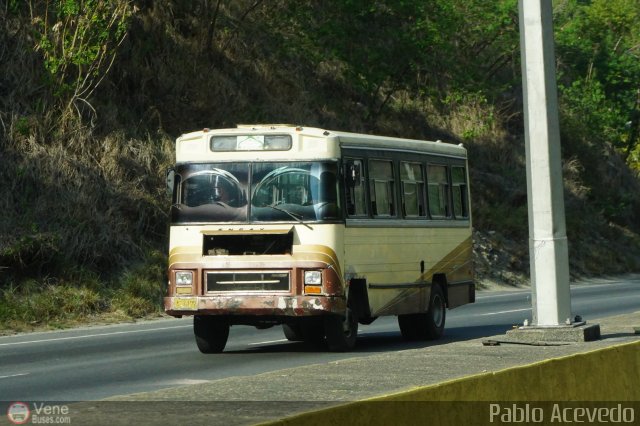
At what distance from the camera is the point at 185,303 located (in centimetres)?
1798

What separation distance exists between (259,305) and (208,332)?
1334mm

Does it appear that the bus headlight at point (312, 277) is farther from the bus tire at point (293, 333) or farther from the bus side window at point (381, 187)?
the bus tire at point (293, 333)

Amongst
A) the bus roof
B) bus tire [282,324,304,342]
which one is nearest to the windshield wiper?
the bus roof

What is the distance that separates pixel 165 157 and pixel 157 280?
18.4 feet

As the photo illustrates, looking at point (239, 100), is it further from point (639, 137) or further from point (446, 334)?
point (639, 137)

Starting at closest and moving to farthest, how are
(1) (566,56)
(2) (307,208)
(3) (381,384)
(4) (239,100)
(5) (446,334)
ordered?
(3) (381,384), (2) (307,208), (5) (446,334), (4) (239,100), (1) (566,56)

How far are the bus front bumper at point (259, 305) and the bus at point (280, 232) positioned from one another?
0.04 feet

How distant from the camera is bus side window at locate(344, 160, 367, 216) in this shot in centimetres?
1833

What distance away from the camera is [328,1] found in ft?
142

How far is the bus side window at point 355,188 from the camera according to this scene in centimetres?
1833

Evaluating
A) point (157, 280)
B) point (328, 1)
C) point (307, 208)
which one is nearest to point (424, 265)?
point (307, 208)

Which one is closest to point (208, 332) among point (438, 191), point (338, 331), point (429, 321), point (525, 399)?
point (338, 331)

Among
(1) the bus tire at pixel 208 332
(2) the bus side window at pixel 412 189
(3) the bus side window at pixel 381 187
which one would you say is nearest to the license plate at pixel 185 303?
(1) the bus tire at pixel 208 332

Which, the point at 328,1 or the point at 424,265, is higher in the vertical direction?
the point at 328,1
